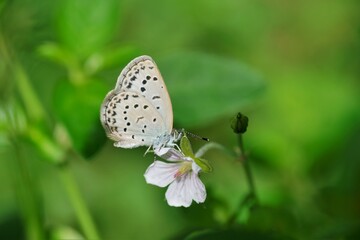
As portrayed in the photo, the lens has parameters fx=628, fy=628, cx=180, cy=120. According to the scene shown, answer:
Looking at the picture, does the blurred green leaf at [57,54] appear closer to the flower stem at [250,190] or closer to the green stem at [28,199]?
the green stem at [28,199]

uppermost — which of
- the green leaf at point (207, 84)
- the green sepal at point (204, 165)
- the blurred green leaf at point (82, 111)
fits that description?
the green leaf at point (207, 84)

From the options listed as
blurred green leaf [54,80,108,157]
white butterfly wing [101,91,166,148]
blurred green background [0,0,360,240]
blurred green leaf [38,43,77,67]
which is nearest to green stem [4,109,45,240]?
blurred green background [0,0,360,240]

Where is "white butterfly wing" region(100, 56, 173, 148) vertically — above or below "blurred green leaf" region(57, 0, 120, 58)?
below

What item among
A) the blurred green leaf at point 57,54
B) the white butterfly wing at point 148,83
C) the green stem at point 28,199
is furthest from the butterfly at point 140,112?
the blurred green leaf at point 57,54

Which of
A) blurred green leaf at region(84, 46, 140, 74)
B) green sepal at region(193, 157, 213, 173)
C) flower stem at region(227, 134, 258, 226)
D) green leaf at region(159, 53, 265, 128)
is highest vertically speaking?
blurred green leaf at region(84, 46, 140, 74)

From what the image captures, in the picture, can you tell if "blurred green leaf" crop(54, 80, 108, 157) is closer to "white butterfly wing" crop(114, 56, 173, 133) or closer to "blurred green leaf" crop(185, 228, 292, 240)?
"white butterfly wing" crop(114, 56, 173, 133)

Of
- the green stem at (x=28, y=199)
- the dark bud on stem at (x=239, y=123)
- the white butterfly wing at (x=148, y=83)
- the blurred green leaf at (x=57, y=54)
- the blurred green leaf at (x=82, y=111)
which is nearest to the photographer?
the dark bud on stem at (x=239, y=123)

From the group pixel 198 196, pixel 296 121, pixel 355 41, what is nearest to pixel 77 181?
pixel 296 121
